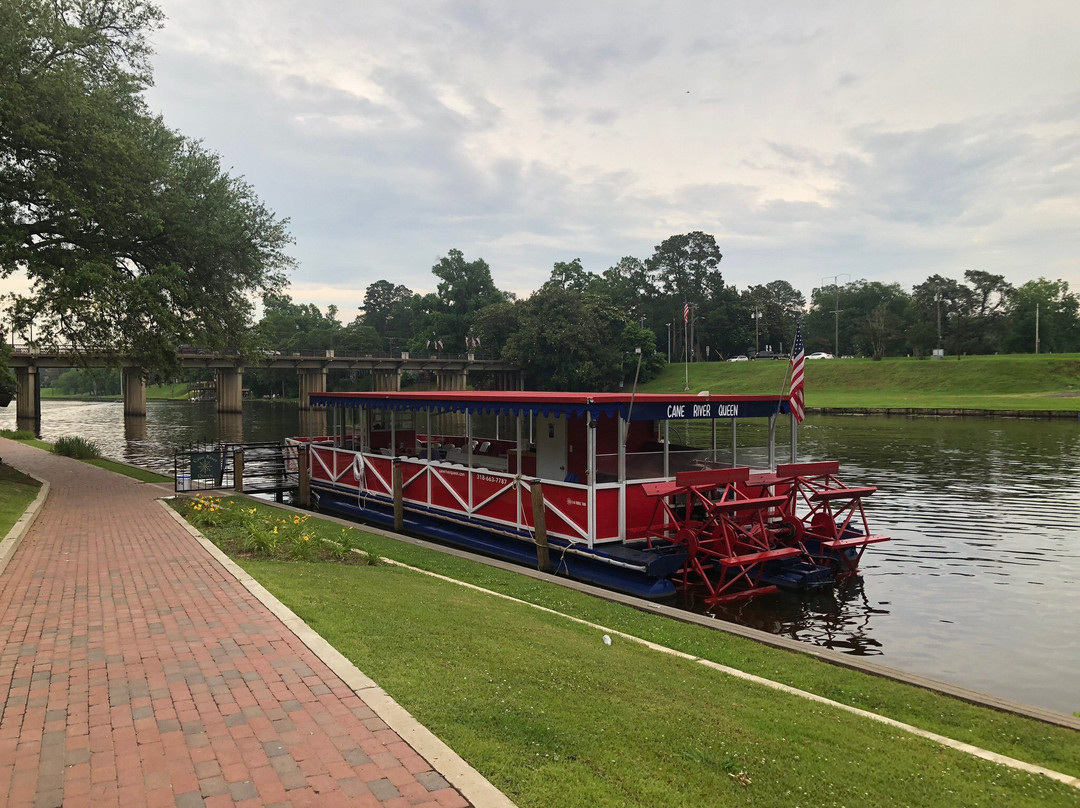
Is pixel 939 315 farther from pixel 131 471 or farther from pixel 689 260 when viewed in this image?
pixel 131 471

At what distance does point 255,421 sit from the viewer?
74.9 meters

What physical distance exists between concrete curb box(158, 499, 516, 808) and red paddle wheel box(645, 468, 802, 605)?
25.2ft

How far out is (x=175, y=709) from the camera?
6086mm

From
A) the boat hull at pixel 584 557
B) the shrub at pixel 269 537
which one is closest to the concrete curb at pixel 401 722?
the shrub at pixel 269 537

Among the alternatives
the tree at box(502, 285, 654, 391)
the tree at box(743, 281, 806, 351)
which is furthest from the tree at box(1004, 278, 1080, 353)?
the tree at box(502, 285, 654, 391)

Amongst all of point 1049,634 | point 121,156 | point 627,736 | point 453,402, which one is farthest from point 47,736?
point 121,156

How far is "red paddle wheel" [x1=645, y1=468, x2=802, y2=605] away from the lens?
13.8 m

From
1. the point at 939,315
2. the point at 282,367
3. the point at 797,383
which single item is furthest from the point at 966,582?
the point at 939,315

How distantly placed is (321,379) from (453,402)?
253ft

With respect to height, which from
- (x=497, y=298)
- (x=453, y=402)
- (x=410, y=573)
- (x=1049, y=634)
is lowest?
(x=1049, y=634)

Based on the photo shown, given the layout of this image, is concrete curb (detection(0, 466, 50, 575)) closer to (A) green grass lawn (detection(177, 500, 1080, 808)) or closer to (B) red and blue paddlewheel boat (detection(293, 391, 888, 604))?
(A) green grass lawn (detection(177, 500, 1080, 808))

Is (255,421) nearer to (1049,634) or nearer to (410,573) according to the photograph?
(410,573)

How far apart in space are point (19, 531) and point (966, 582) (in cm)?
1795

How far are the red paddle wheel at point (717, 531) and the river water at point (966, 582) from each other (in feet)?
2.08
